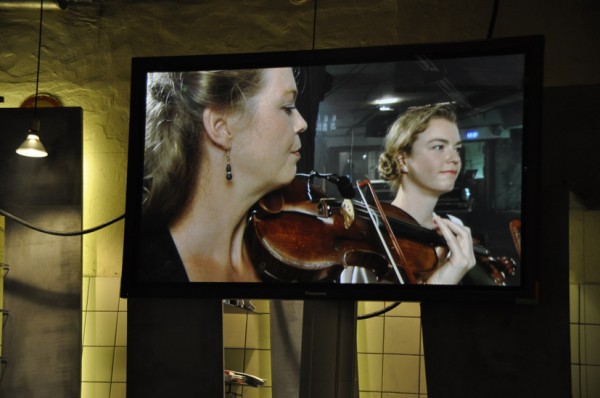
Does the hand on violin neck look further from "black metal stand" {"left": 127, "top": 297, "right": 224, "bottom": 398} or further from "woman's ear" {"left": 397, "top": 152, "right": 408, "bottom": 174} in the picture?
"black metal stand" {"left": 127, "top": 297, "right": 224, "bottom": 398}

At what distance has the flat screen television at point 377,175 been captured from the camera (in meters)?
2.84

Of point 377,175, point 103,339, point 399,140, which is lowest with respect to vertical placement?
point 103,339

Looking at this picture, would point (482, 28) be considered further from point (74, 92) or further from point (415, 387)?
point (74, 92)

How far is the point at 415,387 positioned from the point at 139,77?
87.2 inches

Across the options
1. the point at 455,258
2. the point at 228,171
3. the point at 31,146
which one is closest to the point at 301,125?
the point at 228,171

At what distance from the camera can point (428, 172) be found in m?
2.95

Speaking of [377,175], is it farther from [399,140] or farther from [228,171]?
[228,171]

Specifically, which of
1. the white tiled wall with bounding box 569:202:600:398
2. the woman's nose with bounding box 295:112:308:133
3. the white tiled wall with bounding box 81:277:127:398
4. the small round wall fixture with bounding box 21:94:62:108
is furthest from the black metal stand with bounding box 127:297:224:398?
the small round wall fixture with bounding box 21:94:62:108

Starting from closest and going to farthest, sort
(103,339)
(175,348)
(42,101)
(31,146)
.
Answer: (175,348)
(31,146)
(103,339)
(42,101)

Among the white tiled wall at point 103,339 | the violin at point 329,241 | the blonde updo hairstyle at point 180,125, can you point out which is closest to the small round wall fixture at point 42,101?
the white tiled wall at point 103,339

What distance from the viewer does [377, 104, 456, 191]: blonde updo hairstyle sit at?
2.97m

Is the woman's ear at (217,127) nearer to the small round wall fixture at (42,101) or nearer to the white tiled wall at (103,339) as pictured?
the white tiled wall at (103,339)

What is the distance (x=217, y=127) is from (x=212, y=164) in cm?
14

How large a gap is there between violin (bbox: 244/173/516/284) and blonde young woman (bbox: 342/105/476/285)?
0.11 feet
